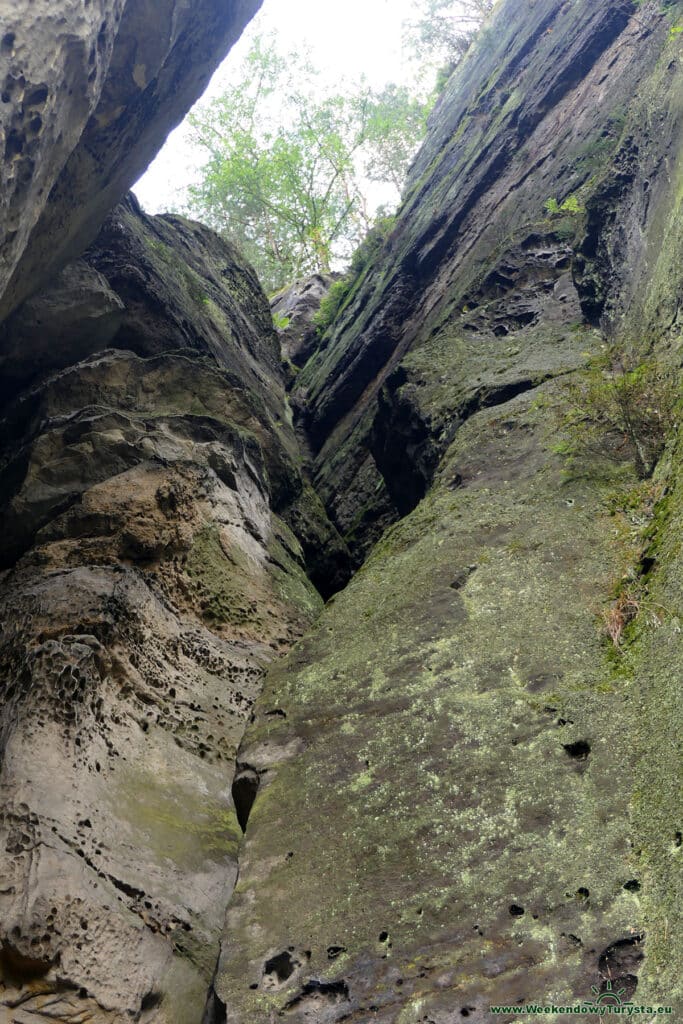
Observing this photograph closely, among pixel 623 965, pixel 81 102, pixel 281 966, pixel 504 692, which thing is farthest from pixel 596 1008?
pixel 81 102

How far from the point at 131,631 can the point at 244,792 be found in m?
1.53

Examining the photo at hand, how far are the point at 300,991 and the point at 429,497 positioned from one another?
15.4 ft

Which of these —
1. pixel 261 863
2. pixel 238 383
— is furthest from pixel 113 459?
pixel 261 863

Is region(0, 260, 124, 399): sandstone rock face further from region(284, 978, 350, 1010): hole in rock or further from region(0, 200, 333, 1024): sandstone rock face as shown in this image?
region(284, 978, 350, 1010): hole in rock

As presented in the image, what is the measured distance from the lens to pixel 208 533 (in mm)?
7832

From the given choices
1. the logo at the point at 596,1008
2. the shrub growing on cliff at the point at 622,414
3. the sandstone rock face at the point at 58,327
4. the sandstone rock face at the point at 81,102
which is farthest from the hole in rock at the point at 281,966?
the sandstone rock face at the point at 58,327

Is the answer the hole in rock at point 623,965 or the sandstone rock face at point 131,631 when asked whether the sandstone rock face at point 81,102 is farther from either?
the hole in rock at point 623,965

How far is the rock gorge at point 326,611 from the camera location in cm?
408

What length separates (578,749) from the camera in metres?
4.53

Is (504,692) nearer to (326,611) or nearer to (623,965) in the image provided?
(623,965)

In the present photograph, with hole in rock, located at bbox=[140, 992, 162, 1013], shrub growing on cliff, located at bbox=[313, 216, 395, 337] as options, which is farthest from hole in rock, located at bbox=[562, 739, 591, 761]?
shrub growing on cliff, located at bbox=[313, 216, 395, 337]

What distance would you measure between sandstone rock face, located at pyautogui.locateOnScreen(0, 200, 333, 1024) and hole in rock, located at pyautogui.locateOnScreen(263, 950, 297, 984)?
2.40ft

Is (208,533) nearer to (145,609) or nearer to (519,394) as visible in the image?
(145,609)

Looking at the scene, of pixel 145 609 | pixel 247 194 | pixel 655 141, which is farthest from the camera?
pixel 247 194
